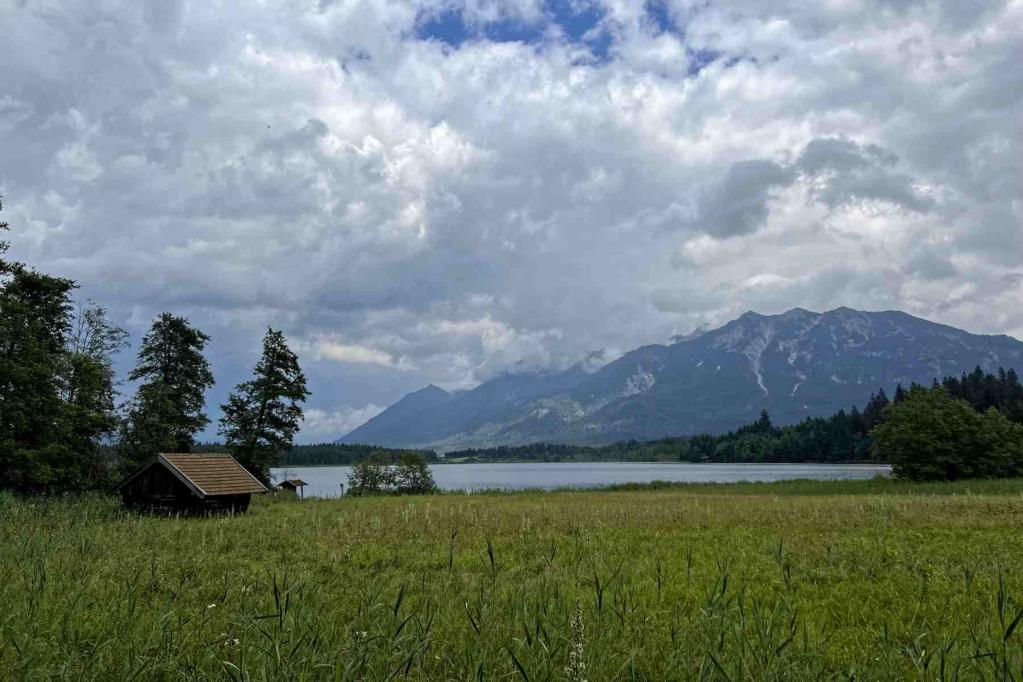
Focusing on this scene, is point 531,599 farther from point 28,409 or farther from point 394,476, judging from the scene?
point 394,476

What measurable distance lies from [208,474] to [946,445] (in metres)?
64.4

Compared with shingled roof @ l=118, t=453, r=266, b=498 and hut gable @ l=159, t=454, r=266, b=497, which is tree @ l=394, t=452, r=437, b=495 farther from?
shingled roof @ l=118, t=453, r=266, b=498

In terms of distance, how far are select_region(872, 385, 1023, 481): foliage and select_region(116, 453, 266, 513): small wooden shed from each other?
60.4 meters

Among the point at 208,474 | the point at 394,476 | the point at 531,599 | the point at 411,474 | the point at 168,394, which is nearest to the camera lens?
the point at 531,599

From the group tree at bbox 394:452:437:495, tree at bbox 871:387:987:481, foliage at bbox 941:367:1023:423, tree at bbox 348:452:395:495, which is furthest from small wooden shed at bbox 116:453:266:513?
foliage at bbox 941:367:1023:423

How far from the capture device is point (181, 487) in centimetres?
3275

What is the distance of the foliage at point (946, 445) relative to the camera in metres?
59.1

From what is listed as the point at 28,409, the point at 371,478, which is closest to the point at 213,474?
the point at 28,409

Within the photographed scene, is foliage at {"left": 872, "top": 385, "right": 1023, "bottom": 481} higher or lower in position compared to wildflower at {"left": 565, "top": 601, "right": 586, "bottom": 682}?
lower

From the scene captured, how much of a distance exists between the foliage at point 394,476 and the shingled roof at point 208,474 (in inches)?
1173

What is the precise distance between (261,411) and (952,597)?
56.8 m

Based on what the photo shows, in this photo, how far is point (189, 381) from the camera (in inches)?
2142

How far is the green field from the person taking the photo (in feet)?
14.9

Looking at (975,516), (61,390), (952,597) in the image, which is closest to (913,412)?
(975,516)
